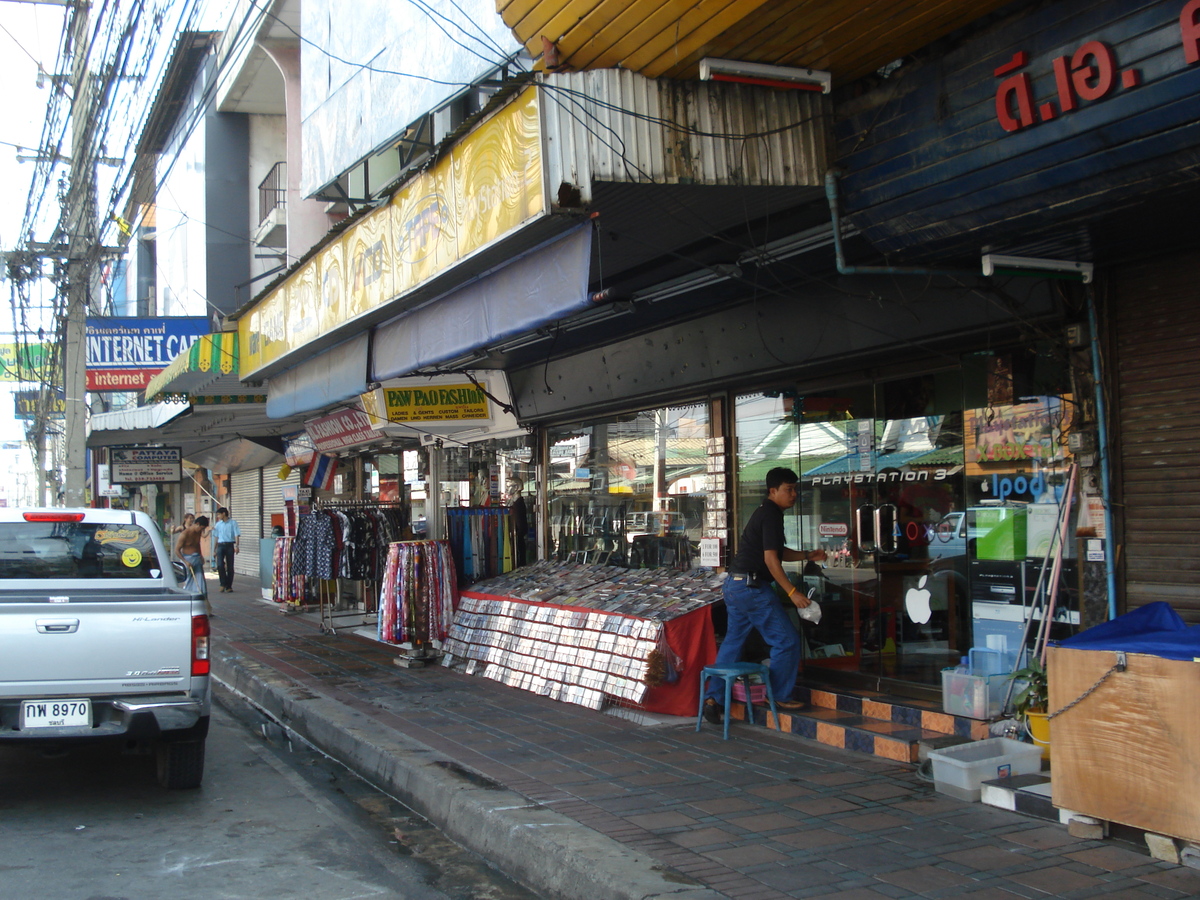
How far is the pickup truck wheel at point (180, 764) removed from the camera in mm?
6160

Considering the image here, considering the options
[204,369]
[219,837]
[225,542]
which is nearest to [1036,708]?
[219,837]

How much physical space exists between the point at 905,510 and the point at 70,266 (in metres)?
13.2

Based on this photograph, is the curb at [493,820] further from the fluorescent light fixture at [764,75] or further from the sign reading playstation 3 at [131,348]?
the sign reading playstation 3 at [131,348]

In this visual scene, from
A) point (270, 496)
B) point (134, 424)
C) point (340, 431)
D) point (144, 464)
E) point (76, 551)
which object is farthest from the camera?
point (270, 496)

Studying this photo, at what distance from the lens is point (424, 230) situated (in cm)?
760

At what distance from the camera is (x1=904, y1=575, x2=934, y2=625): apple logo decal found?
7.25 metres

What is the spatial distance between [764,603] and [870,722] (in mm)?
1064

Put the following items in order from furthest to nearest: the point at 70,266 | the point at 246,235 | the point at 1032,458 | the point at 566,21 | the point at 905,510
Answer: the point at 246,235
the point at 70,266
the point at 905,510
the point at 1032,458
the point at 566,21

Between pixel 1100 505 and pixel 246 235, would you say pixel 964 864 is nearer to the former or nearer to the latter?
pixel 1100 505

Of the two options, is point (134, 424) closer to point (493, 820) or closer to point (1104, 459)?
point (493, 820)

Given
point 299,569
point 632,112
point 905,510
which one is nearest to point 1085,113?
point 632,112

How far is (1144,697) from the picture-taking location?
436 centimetres

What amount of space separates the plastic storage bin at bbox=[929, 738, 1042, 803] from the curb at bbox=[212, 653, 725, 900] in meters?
1.90

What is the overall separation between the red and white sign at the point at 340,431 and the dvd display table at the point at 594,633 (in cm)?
385
